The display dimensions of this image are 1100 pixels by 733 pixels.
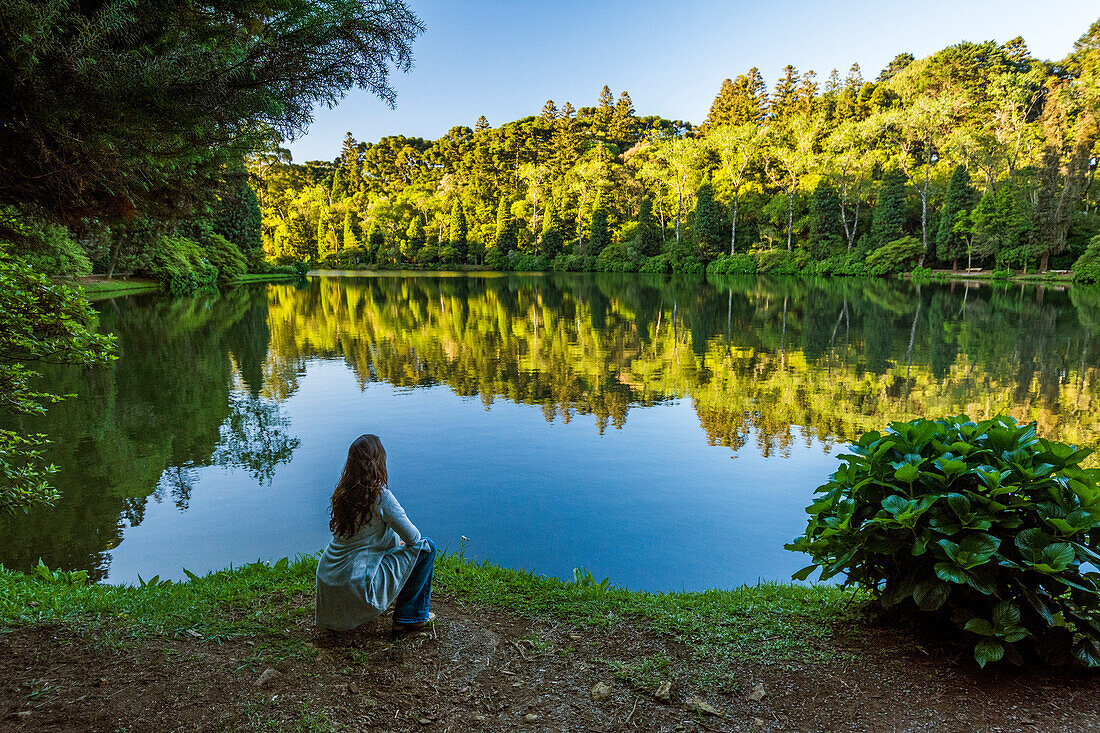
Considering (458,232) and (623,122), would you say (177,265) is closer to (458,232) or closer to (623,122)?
(458,232)

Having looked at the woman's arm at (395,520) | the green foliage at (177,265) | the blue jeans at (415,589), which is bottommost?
the blue jeans at (415,589)

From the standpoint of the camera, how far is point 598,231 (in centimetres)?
5969

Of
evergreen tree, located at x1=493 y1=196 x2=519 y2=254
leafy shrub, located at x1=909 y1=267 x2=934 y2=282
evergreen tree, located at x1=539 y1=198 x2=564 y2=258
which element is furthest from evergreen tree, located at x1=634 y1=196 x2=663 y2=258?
leafy shrub, located at x1=909 y1=267 x2=934 y2=282

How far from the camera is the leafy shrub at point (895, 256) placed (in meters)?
40.9

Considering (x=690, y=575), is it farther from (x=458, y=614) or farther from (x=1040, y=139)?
(x=1040, y=139)

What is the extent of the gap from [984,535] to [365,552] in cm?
298

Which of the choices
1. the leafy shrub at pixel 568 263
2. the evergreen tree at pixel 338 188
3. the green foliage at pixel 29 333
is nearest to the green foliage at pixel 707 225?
the leafy shrub at pixel 568 263

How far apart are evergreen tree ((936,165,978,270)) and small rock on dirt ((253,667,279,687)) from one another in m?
45.1

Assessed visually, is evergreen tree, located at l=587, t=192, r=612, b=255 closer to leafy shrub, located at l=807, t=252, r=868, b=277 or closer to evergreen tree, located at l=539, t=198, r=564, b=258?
evergreen tree, located at l=539, t=198, r=564, b=258

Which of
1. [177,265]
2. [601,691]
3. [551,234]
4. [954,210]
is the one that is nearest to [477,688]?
[601,691]

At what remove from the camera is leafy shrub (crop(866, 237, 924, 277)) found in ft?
134

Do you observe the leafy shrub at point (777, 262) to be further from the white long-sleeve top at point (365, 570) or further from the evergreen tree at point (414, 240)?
the white long-sleeve top at point (365, 570)

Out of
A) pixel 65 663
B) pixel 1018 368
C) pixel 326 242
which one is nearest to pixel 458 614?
pixel 65 663

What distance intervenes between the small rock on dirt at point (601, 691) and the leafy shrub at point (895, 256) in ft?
148
